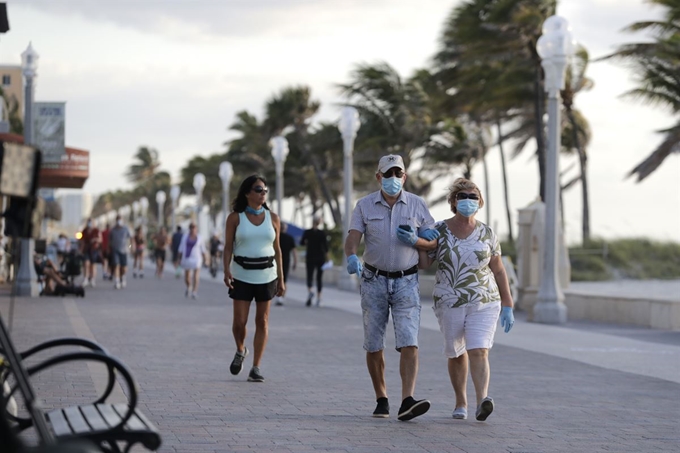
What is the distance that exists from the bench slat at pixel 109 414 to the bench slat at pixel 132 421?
3cm

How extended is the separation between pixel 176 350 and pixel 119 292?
580 inches

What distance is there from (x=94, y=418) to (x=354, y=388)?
521cm

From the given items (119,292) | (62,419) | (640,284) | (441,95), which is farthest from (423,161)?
(62,419)

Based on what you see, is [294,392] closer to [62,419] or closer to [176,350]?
[176,350]

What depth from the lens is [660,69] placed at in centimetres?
3297

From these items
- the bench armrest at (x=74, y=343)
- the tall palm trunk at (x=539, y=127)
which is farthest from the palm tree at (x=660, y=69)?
the bench armrest at (x=74, y=343)

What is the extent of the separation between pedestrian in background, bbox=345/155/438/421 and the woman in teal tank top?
2219mm

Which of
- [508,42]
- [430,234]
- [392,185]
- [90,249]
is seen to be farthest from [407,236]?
[508,42]

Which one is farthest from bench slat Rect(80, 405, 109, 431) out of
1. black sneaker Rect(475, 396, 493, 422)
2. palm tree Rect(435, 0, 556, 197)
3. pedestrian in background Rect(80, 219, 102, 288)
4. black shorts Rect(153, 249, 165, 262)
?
palm tree Rect(435, 0, 556, 197)

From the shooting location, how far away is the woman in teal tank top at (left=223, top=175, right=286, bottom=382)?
1101 cm

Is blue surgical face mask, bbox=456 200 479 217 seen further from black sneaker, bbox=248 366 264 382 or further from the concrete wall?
the concrete wall

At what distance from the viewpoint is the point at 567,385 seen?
36.3 feet

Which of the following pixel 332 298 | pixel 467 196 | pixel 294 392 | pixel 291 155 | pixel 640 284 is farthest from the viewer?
pixel 291 155

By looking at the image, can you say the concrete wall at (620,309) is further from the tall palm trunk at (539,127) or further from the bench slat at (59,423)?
the tall palm trunk at (539,127)
